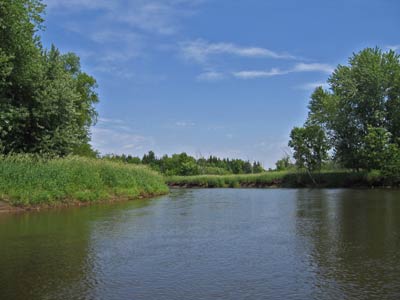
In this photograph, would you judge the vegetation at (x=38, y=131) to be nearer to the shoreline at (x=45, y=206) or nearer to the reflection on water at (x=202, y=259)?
the shoreline at (x=45, y=206)

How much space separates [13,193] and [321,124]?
129 ft

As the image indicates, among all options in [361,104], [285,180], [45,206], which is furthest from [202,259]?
[285,180]

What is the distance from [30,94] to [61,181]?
250 inches

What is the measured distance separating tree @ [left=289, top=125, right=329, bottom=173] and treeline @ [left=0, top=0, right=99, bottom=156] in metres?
34.2

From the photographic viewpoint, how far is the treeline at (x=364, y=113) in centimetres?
3928

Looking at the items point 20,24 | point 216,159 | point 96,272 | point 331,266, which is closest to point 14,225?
point 96,272

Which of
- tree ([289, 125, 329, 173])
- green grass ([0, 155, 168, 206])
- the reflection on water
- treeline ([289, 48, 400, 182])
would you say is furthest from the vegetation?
tree ([289, 125, 329, 173])

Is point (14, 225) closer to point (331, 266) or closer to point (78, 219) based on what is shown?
point (78, 219)

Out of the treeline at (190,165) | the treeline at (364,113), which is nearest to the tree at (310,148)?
the treeline at (364,113)

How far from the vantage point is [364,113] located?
144ft

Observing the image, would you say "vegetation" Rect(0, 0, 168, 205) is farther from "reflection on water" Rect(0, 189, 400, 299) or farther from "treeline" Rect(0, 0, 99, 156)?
"reflection on water" Rect(0, 189, 400, 299)

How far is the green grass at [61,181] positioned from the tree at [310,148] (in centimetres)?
3071

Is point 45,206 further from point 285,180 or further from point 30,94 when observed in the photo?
point 285,180

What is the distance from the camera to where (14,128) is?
21.1 m
